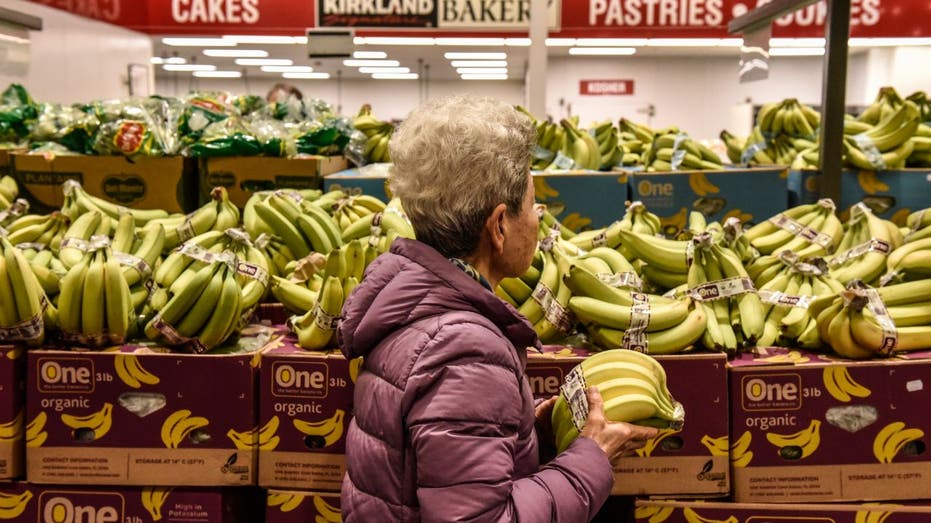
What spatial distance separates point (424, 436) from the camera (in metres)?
1.27

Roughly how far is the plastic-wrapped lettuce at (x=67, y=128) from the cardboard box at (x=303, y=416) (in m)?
1.93

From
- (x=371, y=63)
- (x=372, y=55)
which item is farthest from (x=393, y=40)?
(x=371, y=63)

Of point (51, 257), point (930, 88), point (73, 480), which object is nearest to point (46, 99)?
point (51, 257)

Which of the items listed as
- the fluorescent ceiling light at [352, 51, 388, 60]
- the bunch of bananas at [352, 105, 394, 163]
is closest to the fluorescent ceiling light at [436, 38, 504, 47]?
the fluorescent ceiling light at [352, 51, 388, 60]

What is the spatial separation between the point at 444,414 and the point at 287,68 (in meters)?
18.1

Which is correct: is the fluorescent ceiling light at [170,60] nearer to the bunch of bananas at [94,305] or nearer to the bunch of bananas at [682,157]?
the bunch of bananas at [682,157]

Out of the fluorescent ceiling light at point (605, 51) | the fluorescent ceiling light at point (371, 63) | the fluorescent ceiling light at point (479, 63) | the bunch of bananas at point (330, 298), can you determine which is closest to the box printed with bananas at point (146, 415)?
the bunch of bananas at point (330, 298)

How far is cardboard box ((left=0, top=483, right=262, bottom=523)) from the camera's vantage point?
2.01 m

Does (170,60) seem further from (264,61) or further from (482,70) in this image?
(482,70)

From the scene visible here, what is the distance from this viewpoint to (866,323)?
197 cm

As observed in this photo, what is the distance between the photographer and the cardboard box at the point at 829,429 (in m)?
1.96

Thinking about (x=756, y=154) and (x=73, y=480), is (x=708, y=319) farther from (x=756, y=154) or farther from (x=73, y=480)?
(x=756, y=154)

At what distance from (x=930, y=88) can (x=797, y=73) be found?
144 inches

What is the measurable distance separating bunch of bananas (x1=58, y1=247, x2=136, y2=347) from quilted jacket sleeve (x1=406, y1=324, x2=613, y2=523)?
1089 millimetres
